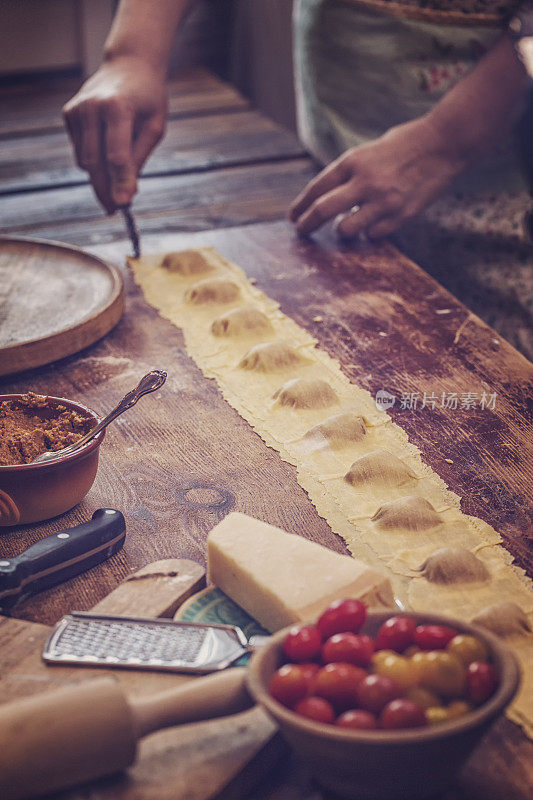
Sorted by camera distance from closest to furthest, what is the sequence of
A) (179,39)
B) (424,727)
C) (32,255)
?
(424,727)
(32,255)
(179,39)

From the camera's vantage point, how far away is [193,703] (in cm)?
77

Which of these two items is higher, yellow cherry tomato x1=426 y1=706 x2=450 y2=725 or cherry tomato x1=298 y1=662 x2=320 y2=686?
yellow cherry tomato x1=426 y1=706 x2=450 y2=725

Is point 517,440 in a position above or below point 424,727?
below

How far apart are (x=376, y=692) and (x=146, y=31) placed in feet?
6.99

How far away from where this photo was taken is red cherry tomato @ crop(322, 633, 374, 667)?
2.45 ft

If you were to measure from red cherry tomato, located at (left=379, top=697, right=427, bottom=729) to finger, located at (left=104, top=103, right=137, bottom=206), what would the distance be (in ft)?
5.20

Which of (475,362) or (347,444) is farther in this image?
(475,362)

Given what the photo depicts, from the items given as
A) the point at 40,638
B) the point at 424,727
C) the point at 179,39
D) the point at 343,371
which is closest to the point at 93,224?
the point at 343,371

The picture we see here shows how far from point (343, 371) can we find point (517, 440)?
0.37 metres

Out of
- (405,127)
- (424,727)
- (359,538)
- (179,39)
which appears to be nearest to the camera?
(424,727)

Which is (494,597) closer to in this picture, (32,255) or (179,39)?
(32,255)

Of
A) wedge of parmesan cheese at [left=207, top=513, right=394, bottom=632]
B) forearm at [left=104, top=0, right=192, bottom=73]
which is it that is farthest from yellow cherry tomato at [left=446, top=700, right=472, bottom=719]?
forearm at [left=104, top=0, right=192, bottom=73]

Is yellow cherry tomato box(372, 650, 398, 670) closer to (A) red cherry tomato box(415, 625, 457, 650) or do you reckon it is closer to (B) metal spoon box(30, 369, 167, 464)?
(A) red cherry tomato box(415, 625, 457, 650)

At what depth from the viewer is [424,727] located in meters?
0.68
